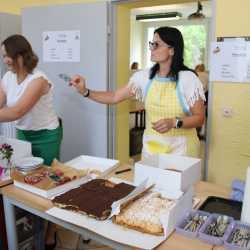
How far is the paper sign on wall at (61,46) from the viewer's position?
308 centimetres

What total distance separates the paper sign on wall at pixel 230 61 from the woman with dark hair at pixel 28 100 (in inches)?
47.3

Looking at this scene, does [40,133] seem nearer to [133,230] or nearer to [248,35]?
[133,230]

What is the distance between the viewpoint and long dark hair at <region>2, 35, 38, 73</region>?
2.04m

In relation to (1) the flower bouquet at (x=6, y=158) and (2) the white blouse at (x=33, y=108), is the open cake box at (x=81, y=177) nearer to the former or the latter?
(1) the flower bouquet at (x=6, y=158)

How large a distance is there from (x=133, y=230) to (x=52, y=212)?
0.34 m

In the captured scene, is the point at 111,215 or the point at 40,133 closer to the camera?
the point at 111,215

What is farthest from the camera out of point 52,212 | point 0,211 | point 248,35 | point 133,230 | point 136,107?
point 136,107

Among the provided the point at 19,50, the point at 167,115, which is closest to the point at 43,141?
the point at 19,50

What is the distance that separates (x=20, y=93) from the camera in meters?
2.07

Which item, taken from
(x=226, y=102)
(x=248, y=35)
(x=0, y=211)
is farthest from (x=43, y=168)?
(x=248, y=35)

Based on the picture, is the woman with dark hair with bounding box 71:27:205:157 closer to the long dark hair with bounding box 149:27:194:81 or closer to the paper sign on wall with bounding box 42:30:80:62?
the long dark hair with bounding box 149:27:194:81

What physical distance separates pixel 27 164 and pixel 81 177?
1.07 feet

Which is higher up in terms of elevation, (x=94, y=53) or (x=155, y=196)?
(x=94, y=53)

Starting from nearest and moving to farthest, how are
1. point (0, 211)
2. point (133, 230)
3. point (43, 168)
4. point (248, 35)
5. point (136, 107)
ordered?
1. point (133, 230)
2. point (43, 168)
3. point (0, 211)
4. point (248, 35)
5. point (136, 107)
